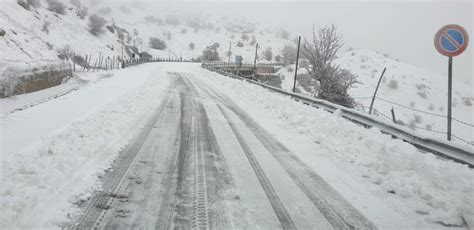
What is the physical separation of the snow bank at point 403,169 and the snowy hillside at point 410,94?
49.6 ft

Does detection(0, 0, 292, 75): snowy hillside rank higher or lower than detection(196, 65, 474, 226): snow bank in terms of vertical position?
higher

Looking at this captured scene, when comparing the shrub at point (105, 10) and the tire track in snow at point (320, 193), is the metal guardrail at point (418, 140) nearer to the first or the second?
the tire track in snow at point (320, 193)

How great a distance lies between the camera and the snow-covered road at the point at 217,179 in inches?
145

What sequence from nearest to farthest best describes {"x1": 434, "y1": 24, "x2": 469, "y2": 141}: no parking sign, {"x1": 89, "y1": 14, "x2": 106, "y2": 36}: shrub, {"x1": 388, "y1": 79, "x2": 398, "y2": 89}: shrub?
1. {"x1": 434, "y1": 24, "x2": 469, "y2": 141}: no parking sign
2. {"x1": 388, "y1": 79, "x2": 398, "y2": 89}: shrub
3. {"x1": 89, "y1": 14, "x2": 106, "y2": 36}: shrub

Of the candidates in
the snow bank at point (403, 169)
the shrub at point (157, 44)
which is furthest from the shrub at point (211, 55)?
the snow bank at point (403, 169)

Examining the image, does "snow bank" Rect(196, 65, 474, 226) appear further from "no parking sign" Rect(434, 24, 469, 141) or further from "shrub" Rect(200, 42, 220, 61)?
"shrub" Rect(200, 42, 220, 61)

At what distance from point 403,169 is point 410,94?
37427mm

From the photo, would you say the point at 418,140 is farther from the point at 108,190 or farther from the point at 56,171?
the point at 56,171

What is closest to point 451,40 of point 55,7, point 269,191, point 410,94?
point 269,191

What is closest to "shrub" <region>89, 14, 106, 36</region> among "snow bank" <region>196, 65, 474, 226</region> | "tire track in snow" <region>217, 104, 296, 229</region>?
"snow bank" <region>196, 65, 474, 226</region>

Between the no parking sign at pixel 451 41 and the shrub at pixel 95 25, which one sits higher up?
the shrub at pixel 95 25

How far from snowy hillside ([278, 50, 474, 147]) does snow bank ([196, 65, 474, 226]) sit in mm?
15112

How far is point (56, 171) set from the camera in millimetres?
4555

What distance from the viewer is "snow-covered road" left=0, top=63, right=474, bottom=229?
3.68m
